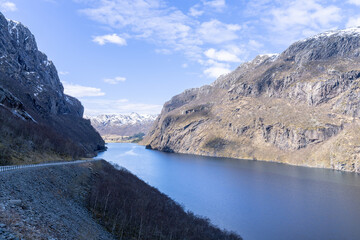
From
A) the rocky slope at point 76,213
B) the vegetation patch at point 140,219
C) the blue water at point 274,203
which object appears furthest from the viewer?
the blue water at point 274,203

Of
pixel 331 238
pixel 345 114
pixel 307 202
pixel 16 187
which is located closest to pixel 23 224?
pixel 16 187

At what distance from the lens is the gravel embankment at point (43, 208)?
17328 mm

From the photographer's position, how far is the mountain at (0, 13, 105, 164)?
153ft

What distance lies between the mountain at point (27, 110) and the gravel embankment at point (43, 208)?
30.2ft

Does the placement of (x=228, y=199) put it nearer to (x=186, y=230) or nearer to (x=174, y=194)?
(x=174, y=194)

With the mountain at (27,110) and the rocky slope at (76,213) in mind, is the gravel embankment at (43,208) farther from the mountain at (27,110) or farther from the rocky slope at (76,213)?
the mountain at (27,110)

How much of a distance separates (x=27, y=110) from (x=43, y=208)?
83482 millimetres

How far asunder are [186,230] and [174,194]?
37084mm

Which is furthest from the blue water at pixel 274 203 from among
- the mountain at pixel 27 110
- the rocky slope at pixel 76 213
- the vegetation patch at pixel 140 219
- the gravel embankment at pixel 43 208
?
the mountain at pixel 27 110

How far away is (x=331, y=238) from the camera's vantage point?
153 feet

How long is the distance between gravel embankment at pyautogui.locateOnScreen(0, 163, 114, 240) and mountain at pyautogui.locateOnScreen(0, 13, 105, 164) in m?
9.20

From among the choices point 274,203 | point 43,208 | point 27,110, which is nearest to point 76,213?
point 43,208

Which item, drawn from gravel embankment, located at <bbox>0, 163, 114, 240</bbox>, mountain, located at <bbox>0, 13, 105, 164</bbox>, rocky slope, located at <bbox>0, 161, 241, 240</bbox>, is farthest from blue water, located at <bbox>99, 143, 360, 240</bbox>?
mountain, located at <bbox>0, 13, 105, 164</bbox>

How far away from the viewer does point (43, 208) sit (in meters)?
23.1
